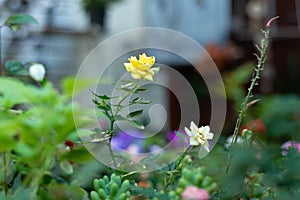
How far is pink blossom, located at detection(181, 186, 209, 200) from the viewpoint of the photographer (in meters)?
0.57

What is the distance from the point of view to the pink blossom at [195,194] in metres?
0.57

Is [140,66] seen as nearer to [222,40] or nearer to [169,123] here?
[169,123]

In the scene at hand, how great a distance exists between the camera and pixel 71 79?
67 centimetres

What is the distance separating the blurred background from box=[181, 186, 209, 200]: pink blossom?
3.51m

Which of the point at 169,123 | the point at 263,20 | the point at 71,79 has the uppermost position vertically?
the point at 71,79

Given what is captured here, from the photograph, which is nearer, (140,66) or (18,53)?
(140,66)

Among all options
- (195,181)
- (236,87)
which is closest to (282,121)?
(195,181)

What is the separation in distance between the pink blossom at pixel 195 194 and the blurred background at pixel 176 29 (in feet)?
11.5

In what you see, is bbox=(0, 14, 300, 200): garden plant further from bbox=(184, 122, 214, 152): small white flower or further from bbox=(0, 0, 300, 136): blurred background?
bbox=(0, 0, 300, 136): blurred background

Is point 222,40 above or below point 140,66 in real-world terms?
below

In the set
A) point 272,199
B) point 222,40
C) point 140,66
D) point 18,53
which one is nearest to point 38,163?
point 140,66

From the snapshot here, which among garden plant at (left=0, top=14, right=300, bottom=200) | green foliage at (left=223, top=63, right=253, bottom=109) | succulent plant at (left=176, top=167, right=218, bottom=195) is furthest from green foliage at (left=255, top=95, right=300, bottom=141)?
succulent plant at (left=176, top=167, right=218, bottom=195)

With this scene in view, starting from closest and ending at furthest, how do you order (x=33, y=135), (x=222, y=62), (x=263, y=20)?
(x=33, y=135) < (x=222, y=62) < (x=263, y=20)

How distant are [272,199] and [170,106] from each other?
409 cm
